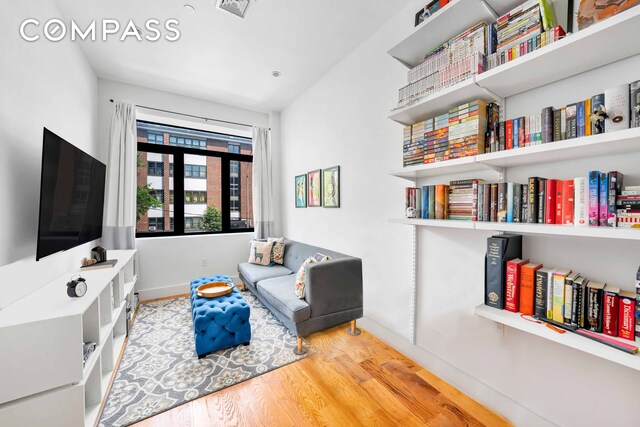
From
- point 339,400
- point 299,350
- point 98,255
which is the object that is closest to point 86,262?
point 98,255

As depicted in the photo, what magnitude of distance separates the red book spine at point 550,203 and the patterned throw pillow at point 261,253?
122 inches

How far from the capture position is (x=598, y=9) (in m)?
1.08

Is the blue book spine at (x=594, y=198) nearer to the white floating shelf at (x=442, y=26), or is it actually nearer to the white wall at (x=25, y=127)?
the white floating shelf at (x=442, y=26)

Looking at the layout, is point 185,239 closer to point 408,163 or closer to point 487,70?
point 408,163

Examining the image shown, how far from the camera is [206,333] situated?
2.14m

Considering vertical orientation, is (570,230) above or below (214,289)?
above

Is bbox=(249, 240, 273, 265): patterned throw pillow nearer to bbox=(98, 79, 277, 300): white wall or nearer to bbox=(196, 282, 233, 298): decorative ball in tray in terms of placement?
bbox=(98, 79, 277, 300): white wall

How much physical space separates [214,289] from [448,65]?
268 cm

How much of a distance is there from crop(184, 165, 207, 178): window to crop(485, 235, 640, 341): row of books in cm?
390

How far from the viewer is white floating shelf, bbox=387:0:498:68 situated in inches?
58.6

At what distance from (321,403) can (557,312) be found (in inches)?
56.8

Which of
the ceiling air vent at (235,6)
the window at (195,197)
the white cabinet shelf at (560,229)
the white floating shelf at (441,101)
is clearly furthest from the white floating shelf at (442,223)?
the window at (195,197)

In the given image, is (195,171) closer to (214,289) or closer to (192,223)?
(192,223)

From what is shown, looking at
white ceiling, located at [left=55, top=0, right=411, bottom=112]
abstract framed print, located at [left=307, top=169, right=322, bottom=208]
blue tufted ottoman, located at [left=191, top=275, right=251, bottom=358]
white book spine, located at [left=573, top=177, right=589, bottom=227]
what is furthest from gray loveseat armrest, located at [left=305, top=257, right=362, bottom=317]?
white ceiling, located at [left=55, top=0, right=411, bottom=112]
